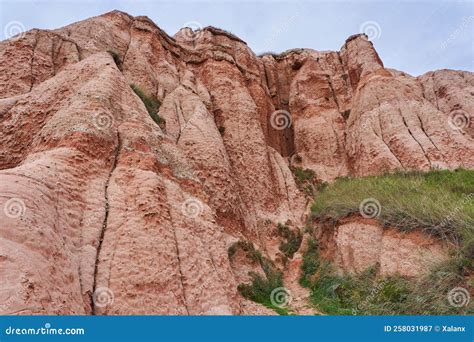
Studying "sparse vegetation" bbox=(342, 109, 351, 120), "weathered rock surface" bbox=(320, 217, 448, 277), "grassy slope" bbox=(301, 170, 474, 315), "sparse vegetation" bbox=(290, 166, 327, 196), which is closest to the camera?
"grassy slope" bbox=(301, 170, 474, 315)

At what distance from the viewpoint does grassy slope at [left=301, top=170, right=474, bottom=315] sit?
345 inches

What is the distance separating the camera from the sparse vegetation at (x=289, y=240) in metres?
15.4

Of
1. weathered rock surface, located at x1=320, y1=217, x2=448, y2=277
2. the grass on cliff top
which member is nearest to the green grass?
the grass on cliff top

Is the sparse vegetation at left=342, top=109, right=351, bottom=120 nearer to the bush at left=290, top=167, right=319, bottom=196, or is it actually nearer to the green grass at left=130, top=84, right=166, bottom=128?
the bush at left=290, top=167, right=319, bottom=196

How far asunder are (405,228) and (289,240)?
582cm

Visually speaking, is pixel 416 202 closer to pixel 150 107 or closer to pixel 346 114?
pixel 150 107

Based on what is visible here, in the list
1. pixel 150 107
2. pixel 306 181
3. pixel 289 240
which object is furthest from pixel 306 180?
pixel 150 107

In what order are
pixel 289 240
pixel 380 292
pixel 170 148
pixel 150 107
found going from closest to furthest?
pixel 380 292 → pixel 170 148 → pixel 150 107 → pixel 289 240

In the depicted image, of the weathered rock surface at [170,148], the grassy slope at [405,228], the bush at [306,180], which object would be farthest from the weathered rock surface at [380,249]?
the bush at [306,180]

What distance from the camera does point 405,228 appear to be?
1114 centimetres

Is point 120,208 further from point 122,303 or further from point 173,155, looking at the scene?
Result: point 173,155

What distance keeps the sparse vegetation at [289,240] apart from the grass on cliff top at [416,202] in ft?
4.61

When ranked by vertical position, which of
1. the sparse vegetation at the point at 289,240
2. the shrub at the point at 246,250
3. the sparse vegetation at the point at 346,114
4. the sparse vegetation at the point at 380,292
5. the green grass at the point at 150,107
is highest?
the sparse vegetation at the point at 346,114

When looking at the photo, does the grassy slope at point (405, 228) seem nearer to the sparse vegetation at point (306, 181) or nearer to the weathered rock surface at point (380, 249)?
the weathered rock surface at point (380, 249)
